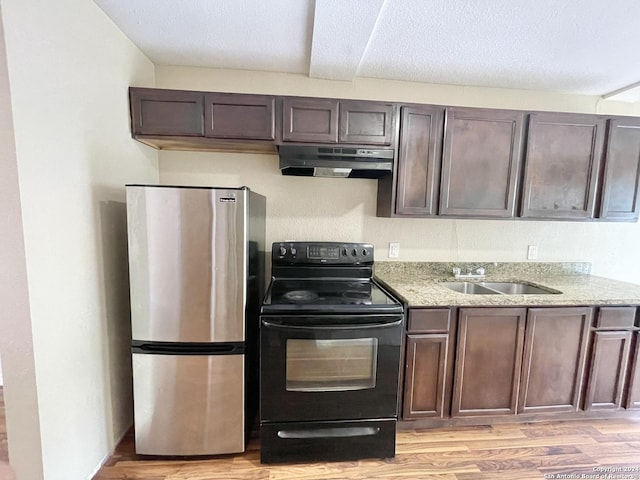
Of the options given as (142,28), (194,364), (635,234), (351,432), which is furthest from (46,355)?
(635,234)

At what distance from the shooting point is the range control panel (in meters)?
2.22

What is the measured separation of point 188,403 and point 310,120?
182cm

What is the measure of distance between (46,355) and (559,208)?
3.11 metres

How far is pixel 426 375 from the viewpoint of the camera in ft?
6.24

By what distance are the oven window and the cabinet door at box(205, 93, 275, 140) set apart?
1.30 metres

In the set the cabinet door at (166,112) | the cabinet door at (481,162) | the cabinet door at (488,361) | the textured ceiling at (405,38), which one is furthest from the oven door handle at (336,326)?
the textured ceiling at (405,38)

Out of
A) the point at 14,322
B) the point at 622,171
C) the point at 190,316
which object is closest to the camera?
the point at 14,322

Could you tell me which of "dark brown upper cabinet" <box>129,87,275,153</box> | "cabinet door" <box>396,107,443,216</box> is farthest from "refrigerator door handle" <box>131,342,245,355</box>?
"cabinet door" <box>396,107,443,216</box>

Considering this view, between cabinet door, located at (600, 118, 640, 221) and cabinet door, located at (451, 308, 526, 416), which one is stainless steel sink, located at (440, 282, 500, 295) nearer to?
cabinet door, located at (451, 308, 526, 416)

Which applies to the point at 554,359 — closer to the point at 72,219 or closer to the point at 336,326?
the point at 336,326

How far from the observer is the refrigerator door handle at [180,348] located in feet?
5.39

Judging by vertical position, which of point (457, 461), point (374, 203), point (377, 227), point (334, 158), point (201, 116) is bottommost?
point (457, 461)

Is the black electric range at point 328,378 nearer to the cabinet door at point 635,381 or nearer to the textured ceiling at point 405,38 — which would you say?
the textured ceiling at point 405,38

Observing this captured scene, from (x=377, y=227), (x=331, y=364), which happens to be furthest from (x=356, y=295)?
(x=377, y=227)
